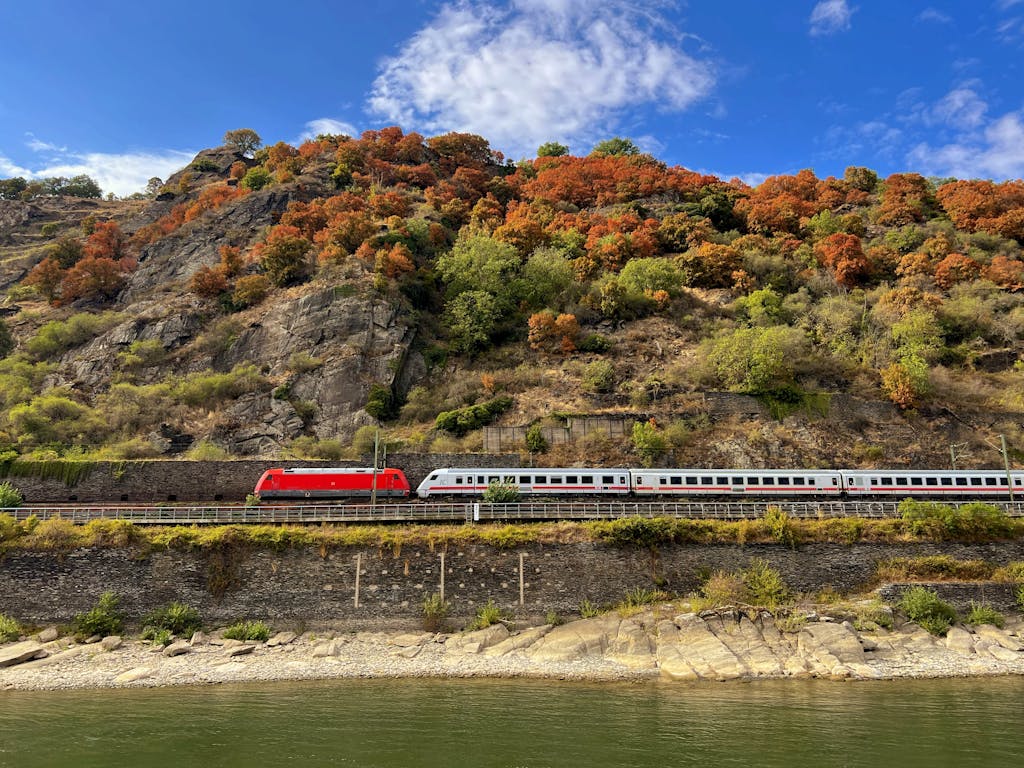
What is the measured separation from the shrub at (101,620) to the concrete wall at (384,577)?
0.36 m

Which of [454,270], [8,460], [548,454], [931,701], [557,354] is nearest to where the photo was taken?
[931,701]

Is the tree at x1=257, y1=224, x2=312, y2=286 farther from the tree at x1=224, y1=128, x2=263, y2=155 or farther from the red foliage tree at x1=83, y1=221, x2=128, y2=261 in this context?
the tree at x1=224, y1=128, x2=263, y2=155

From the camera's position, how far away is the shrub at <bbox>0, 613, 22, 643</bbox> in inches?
959

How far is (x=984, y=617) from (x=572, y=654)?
17927 mm

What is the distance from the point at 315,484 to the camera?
33.4 meters

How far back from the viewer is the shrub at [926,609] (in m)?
25.9

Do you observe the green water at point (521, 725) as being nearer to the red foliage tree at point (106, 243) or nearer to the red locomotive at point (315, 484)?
the red locomotive at point (315, 484)

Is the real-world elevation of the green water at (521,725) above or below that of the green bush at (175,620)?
below

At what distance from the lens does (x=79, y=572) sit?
26.2 metres

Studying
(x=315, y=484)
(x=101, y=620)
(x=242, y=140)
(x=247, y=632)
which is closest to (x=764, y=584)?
(x=247, y=632)

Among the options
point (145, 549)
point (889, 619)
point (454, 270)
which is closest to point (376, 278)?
point (454, 270)

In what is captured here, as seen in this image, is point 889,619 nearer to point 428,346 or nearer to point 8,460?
point 428,346

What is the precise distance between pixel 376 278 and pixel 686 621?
4228cm

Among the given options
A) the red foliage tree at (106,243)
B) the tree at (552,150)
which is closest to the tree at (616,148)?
the tree at (552,150)
